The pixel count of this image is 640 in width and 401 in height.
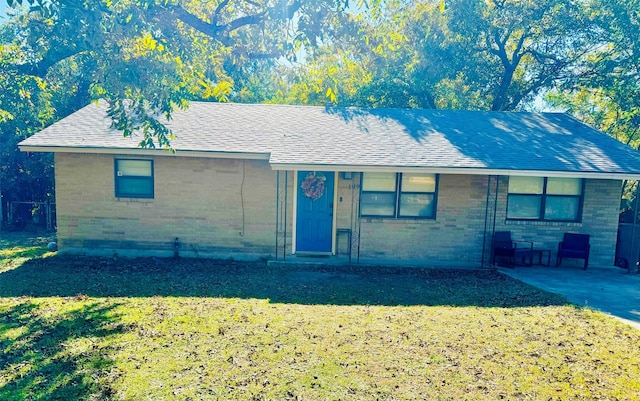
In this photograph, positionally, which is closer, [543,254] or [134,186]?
[134,186]

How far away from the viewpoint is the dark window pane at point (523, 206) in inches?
424

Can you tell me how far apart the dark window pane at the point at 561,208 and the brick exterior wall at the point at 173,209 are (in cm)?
722

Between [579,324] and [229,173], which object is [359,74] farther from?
[579,324]

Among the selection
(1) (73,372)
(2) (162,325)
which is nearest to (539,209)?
(2) (162,325)

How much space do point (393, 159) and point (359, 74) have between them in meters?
17.0

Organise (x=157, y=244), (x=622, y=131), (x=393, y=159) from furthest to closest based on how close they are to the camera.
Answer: (x=622, y=131), (x=157, y=244), (x=393, y=159)

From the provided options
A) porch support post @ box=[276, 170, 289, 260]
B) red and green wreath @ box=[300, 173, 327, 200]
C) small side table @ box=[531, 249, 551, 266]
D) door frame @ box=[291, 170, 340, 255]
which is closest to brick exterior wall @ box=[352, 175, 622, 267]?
small side table @ box=[531, 249, 551, 266]

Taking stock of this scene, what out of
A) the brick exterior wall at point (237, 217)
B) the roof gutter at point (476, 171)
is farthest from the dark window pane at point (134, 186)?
the roof gutter at point (476, 171)

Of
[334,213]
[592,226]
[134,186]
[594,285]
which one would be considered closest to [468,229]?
[594,285]

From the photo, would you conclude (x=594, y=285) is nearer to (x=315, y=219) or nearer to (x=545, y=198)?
(x=545, y=198)

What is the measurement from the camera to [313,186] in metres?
10.4

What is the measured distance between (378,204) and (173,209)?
5.30 metres

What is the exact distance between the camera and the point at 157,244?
10680 millimetres

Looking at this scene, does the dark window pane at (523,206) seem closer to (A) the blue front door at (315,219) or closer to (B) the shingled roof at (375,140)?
(B) the shingled roof at (375,140)
